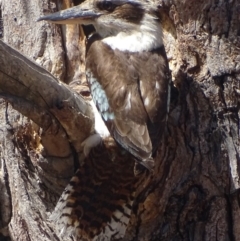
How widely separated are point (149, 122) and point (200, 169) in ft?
0.97

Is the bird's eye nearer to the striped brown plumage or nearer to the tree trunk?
the tree trunk

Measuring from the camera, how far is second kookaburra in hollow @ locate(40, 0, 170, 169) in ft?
10.2

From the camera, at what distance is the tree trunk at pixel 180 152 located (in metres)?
3.18

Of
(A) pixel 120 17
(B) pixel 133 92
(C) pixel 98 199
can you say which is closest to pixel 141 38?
(A) pixel 120 17

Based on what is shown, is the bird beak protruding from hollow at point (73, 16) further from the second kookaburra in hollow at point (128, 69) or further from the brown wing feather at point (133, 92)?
the brown wing feather at point (133, 92)

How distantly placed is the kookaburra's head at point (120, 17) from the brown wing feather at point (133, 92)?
188 mm

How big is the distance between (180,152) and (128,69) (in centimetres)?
42

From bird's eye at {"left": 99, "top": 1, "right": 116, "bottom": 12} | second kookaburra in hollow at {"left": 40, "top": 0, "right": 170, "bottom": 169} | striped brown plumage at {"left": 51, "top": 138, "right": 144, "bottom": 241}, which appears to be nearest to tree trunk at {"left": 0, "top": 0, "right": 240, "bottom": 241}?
striped brown plumage at {"left": 51, "top": 138, "right": 144, "bottom": 241}

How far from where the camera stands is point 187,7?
3.35m

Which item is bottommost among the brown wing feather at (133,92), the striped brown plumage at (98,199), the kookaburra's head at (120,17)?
the striped brown plumage at (98,199)

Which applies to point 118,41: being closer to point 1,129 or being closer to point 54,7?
point 54,7

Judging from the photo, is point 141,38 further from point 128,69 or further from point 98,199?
point 98,199

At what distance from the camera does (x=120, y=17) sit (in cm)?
372

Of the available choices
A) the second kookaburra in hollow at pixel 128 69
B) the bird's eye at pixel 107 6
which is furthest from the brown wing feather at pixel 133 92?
the bird's eye at pixel 107 6
